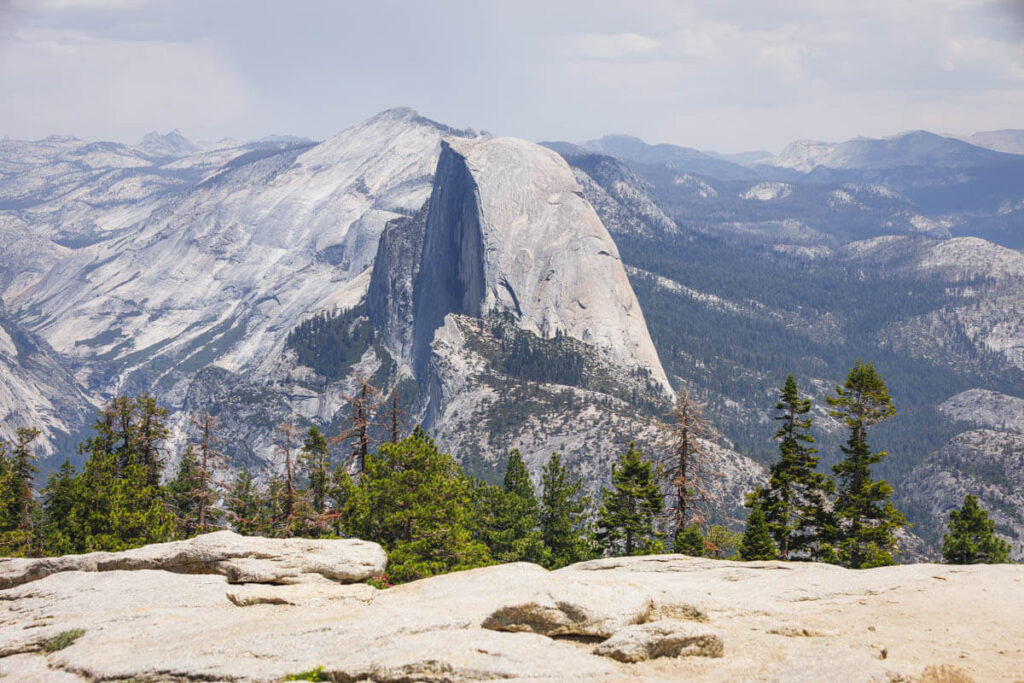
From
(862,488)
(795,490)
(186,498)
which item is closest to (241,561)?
(795,490)

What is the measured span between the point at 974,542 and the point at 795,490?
14.4 meters

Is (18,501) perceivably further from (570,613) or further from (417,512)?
(570,613)

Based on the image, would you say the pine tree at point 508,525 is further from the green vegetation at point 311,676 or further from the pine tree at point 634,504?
the green vegetation at point 311,676

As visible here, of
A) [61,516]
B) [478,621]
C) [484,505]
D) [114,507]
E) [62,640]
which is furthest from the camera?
[484,505]

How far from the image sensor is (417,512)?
48.1m

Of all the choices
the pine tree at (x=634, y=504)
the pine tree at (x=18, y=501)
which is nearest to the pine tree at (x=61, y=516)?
the pine tree at (x=18, y=501)

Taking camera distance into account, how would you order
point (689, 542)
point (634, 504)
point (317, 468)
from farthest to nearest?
point (317, 468) → point (634, 504) → point (689, 542)

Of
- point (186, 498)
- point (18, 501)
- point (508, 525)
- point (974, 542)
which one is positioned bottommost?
point (974, 542)

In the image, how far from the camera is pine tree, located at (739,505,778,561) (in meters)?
56.4

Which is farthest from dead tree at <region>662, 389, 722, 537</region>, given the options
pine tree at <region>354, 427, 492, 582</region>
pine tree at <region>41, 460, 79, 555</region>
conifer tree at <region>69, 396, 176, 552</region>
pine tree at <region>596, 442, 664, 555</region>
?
pine tree at <region>41, 460, 79, 555</region>

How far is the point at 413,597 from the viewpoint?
101 feet

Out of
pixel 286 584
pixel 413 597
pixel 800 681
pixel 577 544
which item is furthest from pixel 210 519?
pixel 800 681

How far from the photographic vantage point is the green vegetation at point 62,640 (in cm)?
2778

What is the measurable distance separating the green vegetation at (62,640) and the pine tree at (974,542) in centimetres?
5697
